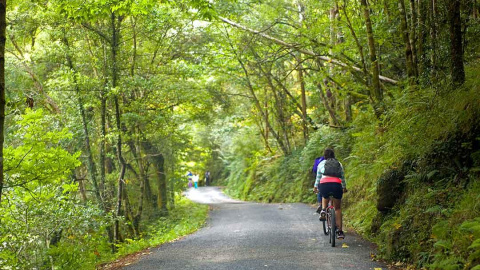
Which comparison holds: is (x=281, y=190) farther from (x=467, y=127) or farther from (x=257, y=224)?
(x=467, y=127)

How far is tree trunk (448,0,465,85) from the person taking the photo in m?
7.73

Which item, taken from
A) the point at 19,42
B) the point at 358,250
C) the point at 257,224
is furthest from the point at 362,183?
the point at 19,42

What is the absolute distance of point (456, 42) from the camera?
785cm

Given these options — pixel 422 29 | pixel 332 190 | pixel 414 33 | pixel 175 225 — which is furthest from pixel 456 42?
pixel 175 225

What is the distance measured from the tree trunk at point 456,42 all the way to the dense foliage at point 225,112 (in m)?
0.02

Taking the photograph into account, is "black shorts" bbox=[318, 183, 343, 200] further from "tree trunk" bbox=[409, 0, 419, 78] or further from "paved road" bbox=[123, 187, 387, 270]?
"tree trunk" bbox=[409, 0, 419, 78]

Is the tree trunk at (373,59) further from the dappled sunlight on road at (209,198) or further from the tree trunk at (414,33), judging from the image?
the dappled sunlight on road at (209,198)

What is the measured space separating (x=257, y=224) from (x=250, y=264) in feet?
19.8

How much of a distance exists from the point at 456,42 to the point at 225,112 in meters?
16.2

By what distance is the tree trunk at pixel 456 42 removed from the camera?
7.73 meters

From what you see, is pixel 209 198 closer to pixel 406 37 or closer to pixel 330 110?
pixel 330 110

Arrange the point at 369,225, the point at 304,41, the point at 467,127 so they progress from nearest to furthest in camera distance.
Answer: the point at 467,127 → the point at 369,225 → the point at 304,41

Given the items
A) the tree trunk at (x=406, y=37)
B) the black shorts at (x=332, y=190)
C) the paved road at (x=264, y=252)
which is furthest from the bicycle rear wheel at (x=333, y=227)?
the tree trunk at (x=406, y=37)

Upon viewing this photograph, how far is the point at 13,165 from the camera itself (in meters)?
8.66
